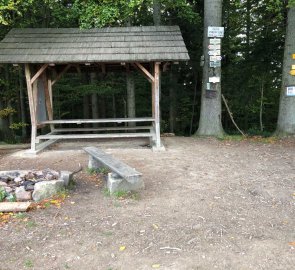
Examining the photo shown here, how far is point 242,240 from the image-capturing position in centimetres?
352

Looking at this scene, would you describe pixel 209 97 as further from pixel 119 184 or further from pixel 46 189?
pixel 46 189

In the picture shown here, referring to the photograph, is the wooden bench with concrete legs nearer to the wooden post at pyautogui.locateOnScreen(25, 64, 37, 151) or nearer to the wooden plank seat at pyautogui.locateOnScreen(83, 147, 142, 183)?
the wooden plank seat at pyautogui.locateOnScreen(83, 147, 142, 183)

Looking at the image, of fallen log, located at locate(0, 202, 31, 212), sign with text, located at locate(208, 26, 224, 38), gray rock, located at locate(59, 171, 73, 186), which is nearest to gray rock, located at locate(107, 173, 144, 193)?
gray rock, located at locate(59, 171, 73, 186)

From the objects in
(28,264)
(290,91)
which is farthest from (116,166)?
(290,91)

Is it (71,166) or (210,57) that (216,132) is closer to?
(210,57)

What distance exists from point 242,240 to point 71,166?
4.20m

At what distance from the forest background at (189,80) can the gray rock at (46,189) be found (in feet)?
27.2

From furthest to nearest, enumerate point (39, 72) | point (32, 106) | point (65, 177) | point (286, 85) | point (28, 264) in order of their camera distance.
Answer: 1. point (286, 85)
2. point (32, 106)
3. point (39, 72)
4. point (65, 177)
5. point (28, 264)

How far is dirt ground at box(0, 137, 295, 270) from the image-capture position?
3.17 meters

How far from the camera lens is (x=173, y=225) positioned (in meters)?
3.91

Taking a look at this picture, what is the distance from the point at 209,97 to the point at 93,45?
13.6 ft

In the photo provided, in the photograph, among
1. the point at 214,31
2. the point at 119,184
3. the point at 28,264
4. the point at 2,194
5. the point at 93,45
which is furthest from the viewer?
the point at 214,31

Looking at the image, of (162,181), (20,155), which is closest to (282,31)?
(162,181)

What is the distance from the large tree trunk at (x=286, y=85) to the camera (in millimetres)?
9430
